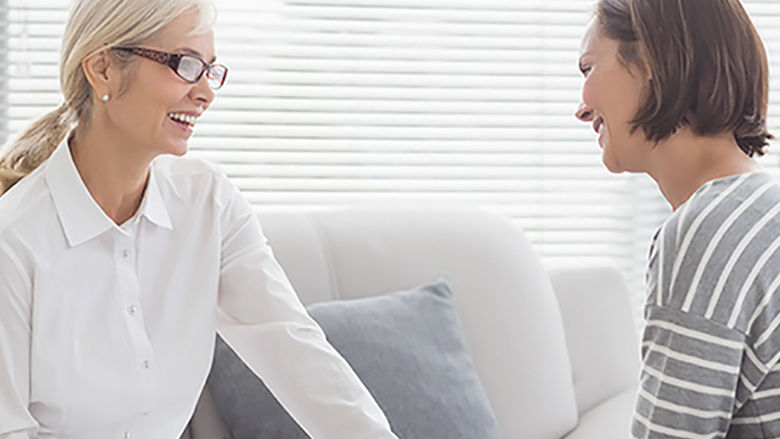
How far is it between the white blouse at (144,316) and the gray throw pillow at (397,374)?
0.51 feet

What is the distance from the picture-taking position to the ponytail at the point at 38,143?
60.5 inches

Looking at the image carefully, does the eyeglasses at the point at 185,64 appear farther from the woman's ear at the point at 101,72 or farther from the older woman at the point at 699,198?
the older woman at the point at 699,198

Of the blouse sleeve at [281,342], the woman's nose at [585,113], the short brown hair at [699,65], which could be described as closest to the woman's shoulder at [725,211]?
the short brown hair at [699,65]

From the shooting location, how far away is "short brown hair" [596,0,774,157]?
1.05 m

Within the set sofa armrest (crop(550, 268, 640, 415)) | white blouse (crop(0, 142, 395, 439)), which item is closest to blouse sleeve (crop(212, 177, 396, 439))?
white blouse (crop(0, 142, 395, 439))

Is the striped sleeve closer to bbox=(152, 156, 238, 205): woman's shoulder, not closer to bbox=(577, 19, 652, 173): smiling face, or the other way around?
bbox=(577, 19, 652, 173): smiling face

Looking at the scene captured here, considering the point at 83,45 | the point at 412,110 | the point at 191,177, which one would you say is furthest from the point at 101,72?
the point at 412,110

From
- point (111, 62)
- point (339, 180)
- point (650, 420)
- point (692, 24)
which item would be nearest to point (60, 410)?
point (111, 62)

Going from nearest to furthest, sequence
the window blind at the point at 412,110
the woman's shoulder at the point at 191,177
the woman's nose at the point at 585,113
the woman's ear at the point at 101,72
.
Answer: the woman's nose at the point at 585,113 → the woman's ear at the point at 101,72 → the woman's shoulder at the point at 191,177 → the window blind at the point at 412,110

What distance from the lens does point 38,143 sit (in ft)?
5.10

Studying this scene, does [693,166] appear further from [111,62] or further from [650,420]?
[111,62]

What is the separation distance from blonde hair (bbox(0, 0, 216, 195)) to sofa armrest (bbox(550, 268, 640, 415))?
114 centimetres

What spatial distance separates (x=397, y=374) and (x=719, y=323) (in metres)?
0.94

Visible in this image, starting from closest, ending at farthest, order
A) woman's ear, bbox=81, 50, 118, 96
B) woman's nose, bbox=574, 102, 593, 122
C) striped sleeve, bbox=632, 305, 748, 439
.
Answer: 1. striped sleeve, bbox=632, 305, 748, 439
2. woman's nose, bbox=574, 102, 593, 122
3. woman's ear, bbox=81, 50, 118, 96
